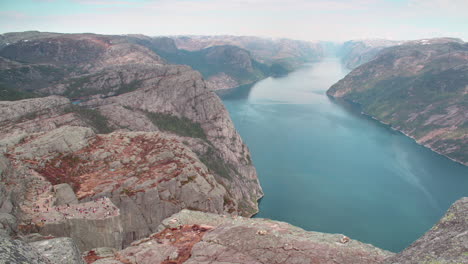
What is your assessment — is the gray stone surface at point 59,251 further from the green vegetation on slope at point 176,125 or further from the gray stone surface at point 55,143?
the green vegetation on slope at point 176,125

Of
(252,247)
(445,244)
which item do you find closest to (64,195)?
(252,247)

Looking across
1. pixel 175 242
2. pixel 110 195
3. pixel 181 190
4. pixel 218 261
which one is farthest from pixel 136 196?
pixel 218 261

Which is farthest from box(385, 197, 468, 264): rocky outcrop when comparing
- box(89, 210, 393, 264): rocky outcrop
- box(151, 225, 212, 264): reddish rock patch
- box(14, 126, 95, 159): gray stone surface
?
box(14, 126, 95, 159): gray stone surface

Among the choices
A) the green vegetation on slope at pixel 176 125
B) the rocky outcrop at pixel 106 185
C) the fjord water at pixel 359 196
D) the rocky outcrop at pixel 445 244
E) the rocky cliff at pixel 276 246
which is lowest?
the fjord water at pixel 359 196

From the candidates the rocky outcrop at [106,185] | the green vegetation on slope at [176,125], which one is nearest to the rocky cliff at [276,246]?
the rocky outcrop at [106,185]

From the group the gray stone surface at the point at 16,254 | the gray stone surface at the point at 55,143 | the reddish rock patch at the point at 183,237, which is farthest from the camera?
the gray stone surface at the point at 55,143

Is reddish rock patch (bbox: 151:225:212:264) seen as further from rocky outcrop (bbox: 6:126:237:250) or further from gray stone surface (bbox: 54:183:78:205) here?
gray stone surface (bbox: 54:183:78:205)

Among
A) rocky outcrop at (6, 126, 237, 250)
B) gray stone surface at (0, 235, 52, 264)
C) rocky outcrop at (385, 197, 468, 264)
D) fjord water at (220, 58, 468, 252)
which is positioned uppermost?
gray stone surface at (0, 235, 52, 264)
